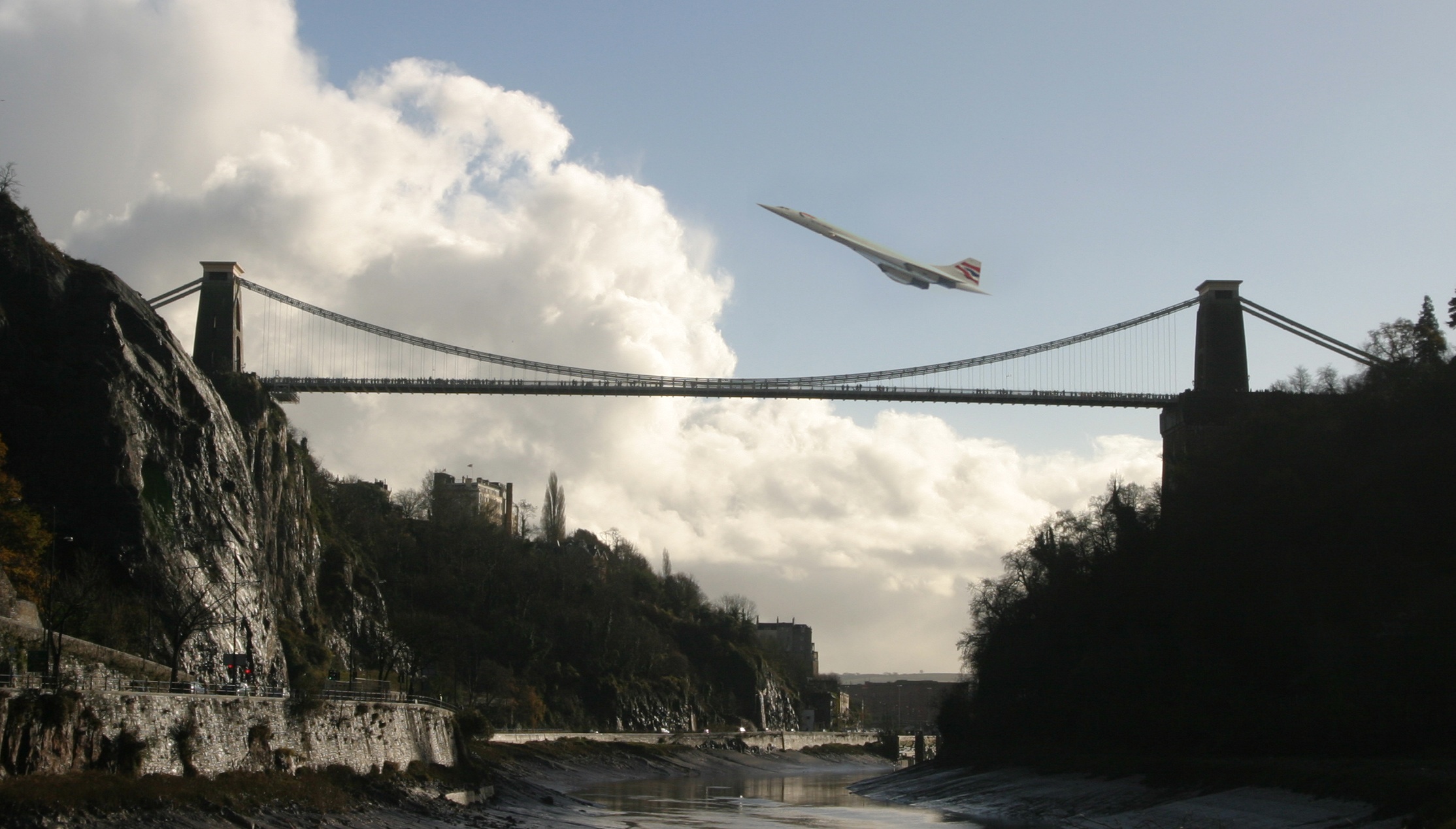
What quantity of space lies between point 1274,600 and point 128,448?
44936 millimetres

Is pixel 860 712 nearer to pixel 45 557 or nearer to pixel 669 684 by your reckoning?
pixel 669 684

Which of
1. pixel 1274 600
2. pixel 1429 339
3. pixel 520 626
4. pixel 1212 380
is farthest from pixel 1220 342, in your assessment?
pixel 520 626

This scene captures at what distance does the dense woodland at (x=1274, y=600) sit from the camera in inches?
1548

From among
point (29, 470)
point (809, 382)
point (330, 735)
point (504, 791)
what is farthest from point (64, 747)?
point (809, 382)

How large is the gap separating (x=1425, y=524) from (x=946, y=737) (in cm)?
3040

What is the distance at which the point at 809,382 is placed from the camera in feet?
266

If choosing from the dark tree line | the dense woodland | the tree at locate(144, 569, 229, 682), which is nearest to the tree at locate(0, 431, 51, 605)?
the tree at locate(144, 569, 229, 682)

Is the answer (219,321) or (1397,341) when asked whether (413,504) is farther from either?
(1397,341)

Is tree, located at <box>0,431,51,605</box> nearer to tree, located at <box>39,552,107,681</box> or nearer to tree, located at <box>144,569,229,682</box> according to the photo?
tree, located at <box>39,552,107,681</box>

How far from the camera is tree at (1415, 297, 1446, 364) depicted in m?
58.6

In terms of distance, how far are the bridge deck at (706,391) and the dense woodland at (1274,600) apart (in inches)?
518

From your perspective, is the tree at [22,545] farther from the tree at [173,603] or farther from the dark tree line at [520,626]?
the dark tree line at [520,626]

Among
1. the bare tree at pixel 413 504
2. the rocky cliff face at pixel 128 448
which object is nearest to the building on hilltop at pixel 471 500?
the bare tree at pixel 413 504

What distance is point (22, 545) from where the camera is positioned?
156 ft
